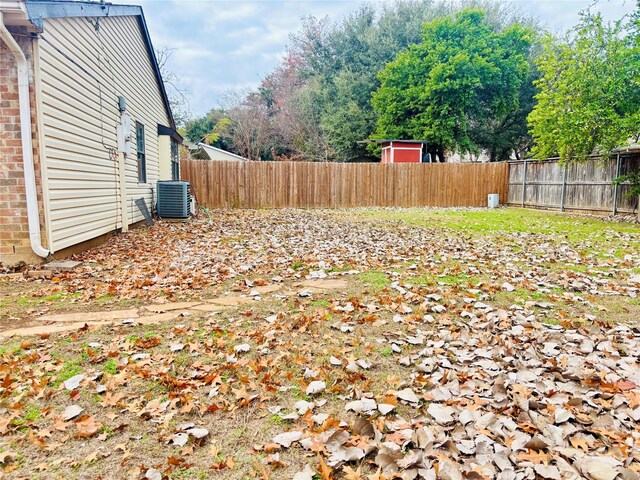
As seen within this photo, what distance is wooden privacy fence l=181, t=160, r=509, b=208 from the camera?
1622 cm

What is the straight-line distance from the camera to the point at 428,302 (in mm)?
4066

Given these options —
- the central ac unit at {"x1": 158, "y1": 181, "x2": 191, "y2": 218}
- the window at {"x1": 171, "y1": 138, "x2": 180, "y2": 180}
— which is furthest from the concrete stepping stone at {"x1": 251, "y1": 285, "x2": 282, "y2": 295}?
the window at {"x1": 171, "y1": 138, "x2": 180, "y2": 180}

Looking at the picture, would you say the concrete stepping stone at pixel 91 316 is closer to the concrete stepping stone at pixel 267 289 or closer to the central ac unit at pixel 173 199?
the concrete stepping stone at pixel 267 289

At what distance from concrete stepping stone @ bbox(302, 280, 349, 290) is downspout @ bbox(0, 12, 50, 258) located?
347 centimetres

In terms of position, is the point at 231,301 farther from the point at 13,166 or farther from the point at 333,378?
the point at 13,166

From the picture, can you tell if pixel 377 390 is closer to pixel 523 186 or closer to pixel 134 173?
pixel 134 173

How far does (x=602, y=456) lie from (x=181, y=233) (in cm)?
828

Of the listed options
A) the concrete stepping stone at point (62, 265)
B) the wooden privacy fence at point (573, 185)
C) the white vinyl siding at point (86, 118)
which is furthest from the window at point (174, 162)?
the wooden privacy fence at point (573, 185)

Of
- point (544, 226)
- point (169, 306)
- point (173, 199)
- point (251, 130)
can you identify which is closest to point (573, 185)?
point (544, 226)

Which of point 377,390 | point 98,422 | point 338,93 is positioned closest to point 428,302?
point 377,390

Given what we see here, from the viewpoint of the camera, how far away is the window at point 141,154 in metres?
10.2

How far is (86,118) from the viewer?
6867mm

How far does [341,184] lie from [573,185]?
327 inches

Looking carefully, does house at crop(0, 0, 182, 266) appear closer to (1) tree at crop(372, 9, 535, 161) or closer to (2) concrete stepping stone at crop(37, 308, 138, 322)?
(2) concrete stepping stone at crop(37, 308, 138, 322)
